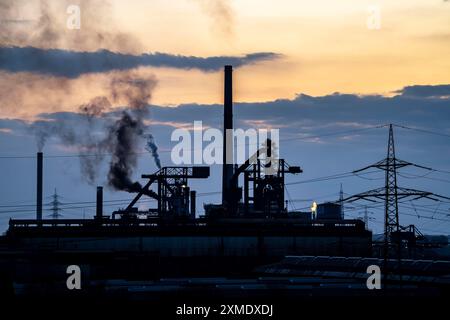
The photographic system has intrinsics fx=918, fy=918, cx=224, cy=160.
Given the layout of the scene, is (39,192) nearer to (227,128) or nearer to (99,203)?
(99,203)

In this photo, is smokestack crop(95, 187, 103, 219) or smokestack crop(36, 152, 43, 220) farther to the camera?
smokestack crop(36, 152, 43, 220)

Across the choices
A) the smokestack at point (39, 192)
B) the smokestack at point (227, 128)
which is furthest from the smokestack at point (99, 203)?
the smokestack at point (39, 192)

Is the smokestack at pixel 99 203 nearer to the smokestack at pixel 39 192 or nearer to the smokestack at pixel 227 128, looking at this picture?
the smokestack at pixel 227 128

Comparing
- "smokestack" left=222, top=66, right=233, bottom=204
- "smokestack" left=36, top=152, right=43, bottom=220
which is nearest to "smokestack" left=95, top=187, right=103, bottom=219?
"smokestack" left=222, top=66, right=233, bottom=204

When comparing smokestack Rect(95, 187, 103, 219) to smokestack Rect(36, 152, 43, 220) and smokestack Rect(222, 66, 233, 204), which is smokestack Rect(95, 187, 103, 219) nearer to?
smokestack Rect(222, 66, 233, 204)

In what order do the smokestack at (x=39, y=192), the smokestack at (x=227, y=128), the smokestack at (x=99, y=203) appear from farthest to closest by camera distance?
the smokestack at (x=39, y=192), the smokestack at (x=227, y=128), the smokestack at (x=99, y=203)

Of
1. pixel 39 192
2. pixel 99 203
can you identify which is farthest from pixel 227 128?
pixel 39 192

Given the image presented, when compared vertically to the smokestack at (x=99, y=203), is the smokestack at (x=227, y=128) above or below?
above

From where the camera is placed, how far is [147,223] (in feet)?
285

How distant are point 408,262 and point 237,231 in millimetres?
27288

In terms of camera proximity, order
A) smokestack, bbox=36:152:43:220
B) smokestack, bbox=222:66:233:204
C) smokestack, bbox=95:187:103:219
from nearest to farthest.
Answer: smokestack, bbox=95:187:103:219, smokestack, bbox=222:66:233:204, smokestack, bbox=36:152:43:220
